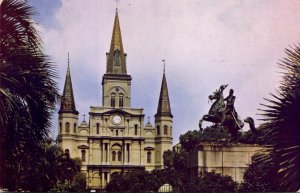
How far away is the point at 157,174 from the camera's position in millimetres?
18391

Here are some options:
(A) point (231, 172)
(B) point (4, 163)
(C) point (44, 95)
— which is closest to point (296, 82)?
(C) point (44, 95)

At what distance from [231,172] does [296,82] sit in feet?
25.0

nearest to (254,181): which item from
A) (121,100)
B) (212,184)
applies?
(212,184)

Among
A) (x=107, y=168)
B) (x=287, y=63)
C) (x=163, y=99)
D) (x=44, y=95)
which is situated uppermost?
(x=163, y=99)

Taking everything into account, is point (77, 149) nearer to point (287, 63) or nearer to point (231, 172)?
point (231, 172)

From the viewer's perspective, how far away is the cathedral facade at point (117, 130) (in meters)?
72.0

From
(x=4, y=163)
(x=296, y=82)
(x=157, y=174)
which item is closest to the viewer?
(x=4, y=163)

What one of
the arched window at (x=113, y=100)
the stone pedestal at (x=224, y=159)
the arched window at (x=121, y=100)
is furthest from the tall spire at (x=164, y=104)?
the stone pedestal at (x=224, y=159)

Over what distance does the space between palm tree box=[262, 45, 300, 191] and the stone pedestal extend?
22.1 ft

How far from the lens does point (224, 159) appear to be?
15633 mm

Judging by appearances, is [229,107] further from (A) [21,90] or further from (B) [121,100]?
(B) [121,100]

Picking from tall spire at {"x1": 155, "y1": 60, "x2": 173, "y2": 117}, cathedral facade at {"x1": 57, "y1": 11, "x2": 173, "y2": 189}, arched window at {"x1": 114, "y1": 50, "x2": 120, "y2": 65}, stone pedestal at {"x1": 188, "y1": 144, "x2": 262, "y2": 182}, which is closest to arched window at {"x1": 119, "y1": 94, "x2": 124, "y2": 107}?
cathedral facade at {"x1": 57, "y1": 11, "x2": 173, "y2": 189}

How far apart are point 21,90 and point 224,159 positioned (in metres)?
9.35

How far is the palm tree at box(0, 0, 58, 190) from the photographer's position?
7582mm
